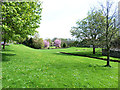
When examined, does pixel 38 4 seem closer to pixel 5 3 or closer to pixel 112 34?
pixel 5 3

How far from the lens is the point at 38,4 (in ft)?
42.6

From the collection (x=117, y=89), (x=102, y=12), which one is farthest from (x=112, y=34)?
(x=117, y=89)

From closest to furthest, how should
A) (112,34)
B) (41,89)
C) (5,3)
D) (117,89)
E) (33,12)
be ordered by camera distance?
(41,89), (117,89), (5,3), (112,34), (33,12)

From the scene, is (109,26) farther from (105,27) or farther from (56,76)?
(56,76)

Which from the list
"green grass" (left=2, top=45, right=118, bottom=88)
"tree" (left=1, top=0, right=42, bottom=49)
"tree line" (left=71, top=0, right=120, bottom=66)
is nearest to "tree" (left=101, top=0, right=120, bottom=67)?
"tree line" (left=71, top=0, right=120, bottom=66)

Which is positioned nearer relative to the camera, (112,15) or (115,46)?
(115,46)

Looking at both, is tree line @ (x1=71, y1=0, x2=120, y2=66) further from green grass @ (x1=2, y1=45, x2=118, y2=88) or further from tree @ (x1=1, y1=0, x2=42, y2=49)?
tree @ (x1=1, y1=0, x2=42, y2=49)

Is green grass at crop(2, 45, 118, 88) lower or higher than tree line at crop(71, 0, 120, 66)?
lower

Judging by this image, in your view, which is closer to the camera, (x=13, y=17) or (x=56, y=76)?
(x=56, y=76)

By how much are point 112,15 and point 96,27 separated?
6.88 feet

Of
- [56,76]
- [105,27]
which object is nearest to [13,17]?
[56,76]

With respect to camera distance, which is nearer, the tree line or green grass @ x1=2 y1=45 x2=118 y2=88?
green grass @ x1=2 y1=45 x2=118 y2=88

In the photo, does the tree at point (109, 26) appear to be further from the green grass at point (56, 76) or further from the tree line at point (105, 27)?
the green grass at point (56, 76)

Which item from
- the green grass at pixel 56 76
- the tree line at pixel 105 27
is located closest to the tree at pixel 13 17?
the green grass at pixel 56 76
